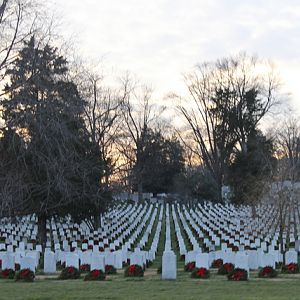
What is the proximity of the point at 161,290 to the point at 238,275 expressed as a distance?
2817 millimetres

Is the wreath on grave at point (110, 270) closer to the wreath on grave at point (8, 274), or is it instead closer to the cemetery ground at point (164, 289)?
the cemetery ground at point (164, 289)

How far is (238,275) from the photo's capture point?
13812mm

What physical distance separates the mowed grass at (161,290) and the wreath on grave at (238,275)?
0.18 m

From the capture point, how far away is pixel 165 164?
75688 millimetres

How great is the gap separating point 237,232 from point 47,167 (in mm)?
15286

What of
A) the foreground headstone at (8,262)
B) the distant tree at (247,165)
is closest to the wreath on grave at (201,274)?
the foreground headstone at (8,262)

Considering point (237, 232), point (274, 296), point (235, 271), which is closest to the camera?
point (274, 296)

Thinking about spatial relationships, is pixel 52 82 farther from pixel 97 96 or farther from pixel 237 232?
pixel 97 96

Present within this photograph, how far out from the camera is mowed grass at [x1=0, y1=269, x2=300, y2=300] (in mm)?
10469

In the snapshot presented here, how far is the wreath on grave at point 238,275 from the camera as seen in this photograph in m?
13.8

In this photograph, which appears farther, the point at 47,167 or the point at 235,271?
the point at 47,167

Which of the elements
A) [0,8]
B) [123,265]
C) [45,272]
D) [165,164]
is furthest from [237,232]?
[165,164]

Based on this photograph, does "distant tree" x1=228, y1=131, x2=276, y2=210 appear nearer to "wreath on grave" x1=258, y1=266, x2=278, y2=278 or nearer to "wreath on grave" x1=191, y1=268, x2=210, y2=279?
"wreath on grave" x1=258, y1=266, x2=278, y2=278

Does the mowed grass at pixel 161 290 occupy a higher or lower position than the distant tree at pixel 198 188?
lower
